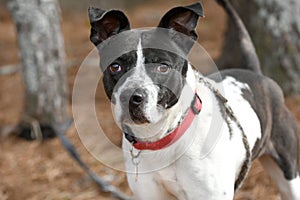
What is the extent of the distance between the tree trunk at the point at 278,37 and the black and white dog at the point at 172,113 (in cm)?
232

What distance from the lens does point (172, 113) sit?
3.35 metres

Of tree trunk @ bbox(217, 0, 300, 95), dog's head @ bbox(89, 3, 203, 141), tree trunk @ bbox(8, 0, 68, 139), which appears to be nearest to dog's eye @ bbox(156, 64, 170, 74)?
dog's head @ bbox(89, 3, 203, 141)

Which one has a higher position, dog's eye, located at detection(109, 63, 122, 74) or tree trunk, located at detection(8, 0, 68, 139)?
dog's eye, located at detection(109, 63, 122, 74)

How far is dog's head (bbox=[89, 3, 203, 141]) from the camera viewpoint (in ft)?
10.3

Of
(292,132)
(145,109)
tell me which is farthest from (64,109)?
(145,109)

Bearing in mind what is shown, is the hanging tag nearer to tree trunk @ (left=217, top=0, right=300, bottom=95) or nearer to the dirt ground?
the dirt ground

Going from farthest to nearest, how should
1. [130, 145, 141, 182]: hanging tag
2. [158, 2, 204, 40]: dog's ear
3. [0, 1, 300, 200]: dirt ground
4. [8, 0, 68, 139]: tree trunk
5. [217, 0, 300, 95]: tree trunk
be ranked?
[217, 0, 300, 95]: tree trunk, [8, 0, 68, 139]: tree trunk, [0, 1, 300, 200]: dirt ground, [130, 145, 141, 182]: hanging tag, [158, 2, 204, 40]: dog's ear

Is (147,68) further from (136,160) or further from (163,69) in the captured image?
(136,160)

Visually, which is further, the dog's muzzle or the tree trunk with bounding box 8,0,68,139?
the tree trunk with bounding box 8,0,68,139

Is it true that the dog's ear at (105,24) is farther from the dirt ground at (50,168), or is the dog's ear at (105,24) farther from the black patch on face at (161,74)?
the dirt ground at (50,168)

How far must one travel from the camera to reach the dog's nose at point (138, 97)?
10.1 ft

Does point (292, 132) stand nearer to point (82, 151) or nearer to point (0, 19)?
point (82, 151)

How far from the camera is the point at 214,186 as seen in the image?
344 centimetres

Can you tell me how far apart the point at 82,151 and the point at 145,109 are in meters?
2.61
